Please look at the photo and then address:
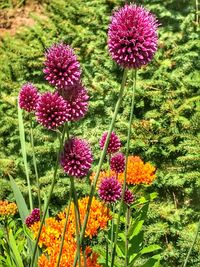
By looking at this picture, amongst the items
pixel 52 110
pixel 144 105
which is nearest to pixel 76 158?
pixel 52 110

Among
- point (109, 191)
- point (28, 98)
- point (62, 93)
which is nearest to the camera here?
point (62, 93)

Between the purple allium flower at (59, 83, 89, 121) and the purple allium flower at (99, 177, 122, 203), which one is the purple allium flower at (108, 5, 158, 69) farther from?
the purple allium flower at (99, 177, 122, 203)

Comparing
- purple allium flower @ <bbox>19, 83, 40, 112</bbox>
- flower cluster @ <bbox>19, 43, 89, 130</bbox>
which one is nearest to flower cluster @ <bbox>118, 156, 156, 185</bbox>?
purple allium flower @ <bbox>19, 83, 40, 112</bbox>

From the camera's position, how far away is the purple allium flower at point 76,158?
120 centimetres

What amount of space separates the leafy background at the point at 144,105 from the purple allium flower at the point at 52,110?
0.82m

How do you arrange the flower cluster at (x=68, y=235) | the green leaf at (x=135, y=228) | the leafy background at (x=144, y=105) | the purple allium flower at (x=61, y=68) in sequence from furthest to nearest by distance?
the leafy background at (x=144, y=105)
the green leaf at (x=135, y=228)
the flower cluster at (x=68, y=235)
the purple allium flower at (x=61, y=68)

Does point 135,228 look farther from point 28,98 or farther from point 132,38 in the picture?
point 132,38

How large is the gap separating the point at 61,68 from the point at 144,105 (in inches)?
67.8

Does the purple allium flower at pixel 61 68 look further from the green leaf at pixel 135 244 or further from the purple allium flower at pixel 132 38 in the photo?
the green leaf at pixel 135 244

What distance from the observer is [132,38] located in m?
1.17

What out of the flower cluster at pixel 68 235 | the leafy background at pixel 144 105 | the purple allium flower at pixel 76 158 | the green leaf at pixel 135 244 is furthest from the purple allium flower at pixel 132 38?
the leafy background at pixel 144 105

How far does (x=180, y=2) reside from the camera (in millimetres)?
3490

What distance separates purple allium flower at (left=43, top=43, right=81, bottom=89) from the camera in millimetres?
1150

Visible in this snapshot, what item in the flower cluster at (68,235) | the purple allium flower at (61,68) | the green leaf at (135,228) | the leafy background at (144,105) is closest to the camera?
the purple allium flower at (61,68)
